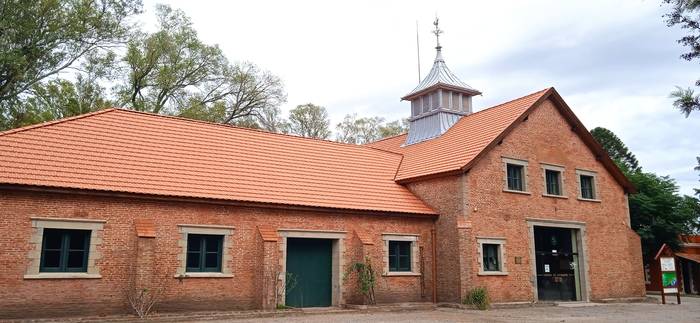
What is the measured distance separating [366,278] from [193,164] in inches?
265

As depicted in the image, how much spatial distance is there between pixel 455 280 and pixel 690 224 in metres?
23.0

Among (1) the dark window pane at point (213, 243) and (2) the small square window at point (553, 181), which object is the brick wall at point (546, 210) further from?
(1) the dark window pane at point (213, 243)

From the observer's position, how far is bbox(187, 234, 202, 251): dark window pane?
16.4 m

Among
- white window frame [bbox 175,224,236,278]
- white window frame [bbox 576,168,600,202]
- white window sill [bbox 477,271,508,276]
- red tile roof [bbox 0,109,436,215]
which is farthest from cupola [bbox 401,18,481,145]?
white window frame [bbox 175,224,236,278]

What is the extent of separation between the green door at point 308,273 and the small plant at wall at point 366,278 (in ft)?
2.65

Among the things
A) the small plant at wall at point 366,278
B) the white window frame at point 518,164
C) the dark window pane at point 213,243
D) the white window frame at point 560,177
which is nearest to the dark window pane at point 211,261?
the dark window pane at point 213,243

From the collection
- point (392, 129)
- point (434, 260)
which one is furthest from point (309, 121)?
point (434, 260)

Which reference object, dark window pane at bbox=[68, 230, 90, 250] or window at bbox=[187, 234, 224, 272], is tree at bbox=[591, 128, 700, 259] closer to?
window at bbox=[187, 234, 224, 272]

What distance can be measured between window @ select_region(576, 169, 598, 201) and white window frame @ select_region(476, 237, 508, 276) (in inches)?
216

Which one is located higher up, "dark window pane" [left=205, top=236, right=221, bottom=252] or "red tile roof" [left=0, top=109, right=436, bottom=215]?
"red tile roof" [left=0, top=109, right=436, bottom=215]

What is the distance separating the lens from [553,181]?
22.9 meters

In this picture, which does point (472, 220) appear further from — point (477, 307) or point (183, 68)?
point (183, 68)

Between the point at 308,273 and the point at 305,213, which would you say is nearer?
the point at 305,213

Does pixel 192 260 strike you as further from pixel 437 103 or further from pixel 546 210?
pixel 437 103
